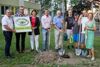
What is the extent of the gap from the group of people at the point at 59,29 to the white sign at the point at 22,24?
156 millimetres

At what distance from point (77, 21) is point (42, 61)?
342 cm

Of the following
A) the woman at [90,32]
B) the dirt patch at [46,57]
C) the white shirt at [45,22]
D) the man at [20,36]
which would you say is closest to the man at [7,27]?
the man at [20,36]

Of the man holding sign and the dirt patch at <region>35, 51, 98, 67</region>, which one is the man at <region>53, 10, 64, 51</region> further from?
the dirt patch at <region>35, 51, 98, 67</region>

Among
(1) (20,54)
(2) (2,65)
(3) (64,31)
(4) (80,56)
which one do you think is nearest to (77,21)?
(3) (64,31)

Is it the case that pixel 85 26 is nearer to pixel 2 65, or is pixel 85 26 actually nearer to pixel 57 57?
pixel 57 57

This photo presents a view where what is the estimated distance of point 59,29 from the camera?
47.3 feet

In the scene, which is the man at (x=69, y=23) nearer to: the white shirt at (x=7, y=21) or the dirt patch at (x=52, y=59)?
the dirt patch at (x=52, y=59)

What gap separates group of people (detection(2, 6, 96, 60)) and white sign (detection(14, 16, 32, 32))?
16cm

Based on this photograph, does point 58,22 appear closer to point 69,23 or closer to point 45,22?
point 45,22

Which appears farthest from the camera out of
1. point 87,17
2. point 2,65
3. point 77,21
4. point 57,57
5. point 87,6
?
point 87,6

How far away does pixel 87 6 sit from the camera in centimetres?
3888

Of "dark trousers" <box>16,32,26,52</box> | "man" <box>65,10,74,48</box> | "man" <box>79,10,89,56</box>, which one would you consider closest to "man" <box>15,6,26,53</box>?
"dark trousers" <box>16,32,26,52</box>

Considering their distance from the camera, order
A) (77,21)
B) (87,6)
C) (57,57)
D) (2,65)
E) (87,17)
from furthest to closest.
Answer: (87,6), (77,21), (87,17), (57,57), (2,65)

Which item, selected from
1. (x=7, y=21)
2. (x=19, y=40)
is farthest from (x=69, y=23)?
(x=7, y=21)
